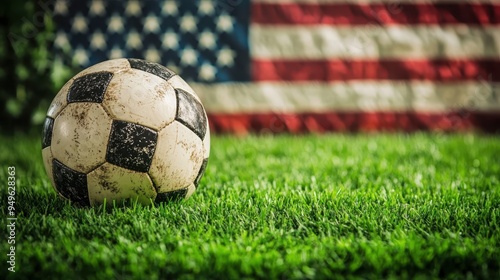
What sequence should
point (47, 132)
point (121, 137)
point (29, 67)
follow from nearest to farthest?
point (121, 137)
point (47, 132)
point (29, 67)

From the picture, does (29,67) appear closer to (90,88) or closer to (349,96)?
(90,88)

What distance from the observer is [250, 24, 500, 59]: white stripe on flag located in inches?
173

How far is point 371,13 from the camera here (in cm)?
444

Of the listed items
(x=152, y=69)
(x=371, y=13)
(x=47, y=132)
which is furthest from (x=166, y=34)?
(x=47, y=132)

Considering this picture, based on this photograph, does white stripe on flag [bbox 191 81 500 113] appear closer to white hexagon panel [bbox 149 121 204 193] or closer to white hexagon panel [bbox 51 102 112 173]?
white hexagon panel [bbox 149 121 204 193]

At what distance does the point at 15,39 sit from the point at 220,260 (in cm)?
378

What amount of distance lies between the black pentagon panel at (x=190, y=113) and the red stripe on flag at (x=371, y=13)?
2.49m

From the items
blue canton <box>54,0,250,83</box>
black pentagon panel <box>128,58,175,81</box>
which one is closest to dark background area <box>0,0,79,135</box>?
blue canton <box>54,0,250,83</box>

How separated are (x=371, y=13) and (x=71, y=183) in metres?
3.51

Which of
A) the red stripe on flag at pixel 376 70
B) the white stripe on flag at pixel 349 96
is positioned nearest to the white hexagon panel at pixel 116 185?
the white stripe on flag at pixel 349 96

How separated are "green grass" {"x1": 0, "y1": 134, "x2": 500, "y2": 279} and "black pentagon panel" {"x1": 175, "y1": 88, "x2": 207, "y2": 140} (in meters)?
0.38

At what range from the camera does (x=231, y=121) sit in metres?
4.50

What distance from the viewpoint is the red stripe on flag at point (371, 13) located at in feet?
14.3

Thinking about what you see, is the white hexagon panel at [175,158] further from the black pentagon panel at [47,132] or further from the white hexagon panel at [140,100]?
the black pentagon panel at [47,132]
